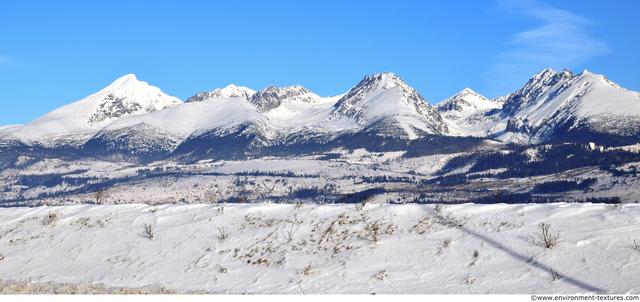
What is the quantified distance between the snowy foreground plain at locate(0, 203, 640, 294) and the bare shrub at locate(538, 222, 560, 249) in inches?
14.5

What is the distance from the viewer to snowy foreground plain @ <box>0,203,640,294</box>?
30.5 m

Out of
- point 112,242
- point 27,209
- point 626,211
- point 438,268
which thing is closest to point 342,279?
point 438,268

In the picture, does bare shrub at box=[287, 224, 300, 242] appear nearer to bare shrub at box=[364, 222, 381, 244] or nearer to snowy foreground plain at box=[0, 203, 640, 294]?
snowy foreground plain at box=[0, 203, 640, 294]

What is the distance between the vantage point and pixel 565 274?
29203mm

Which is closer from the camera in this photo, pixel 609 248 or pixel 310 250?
pixel 609 248

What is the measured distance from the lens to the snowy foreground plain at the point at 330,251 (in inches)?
1199

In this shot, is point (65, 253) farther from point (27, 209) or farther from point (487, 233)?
point (487, 233)

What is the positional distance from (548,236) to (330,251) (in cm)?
1348

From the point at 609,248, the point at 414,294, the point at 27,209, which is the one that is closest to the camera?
the point at 414,294

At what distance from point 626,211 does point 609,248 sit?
502cm

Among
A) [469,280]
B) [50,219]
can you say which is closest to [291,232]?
[469,280]

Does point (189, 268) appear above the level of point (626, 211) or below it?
below

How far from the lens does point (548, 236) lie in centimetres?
3334

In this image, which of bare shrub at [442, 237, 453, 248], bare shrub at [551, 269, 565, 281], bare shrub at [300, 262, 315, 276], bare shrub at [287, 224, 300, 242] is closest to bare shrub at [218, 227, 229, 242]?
bare shrub at [287, 224, 300, 242]
